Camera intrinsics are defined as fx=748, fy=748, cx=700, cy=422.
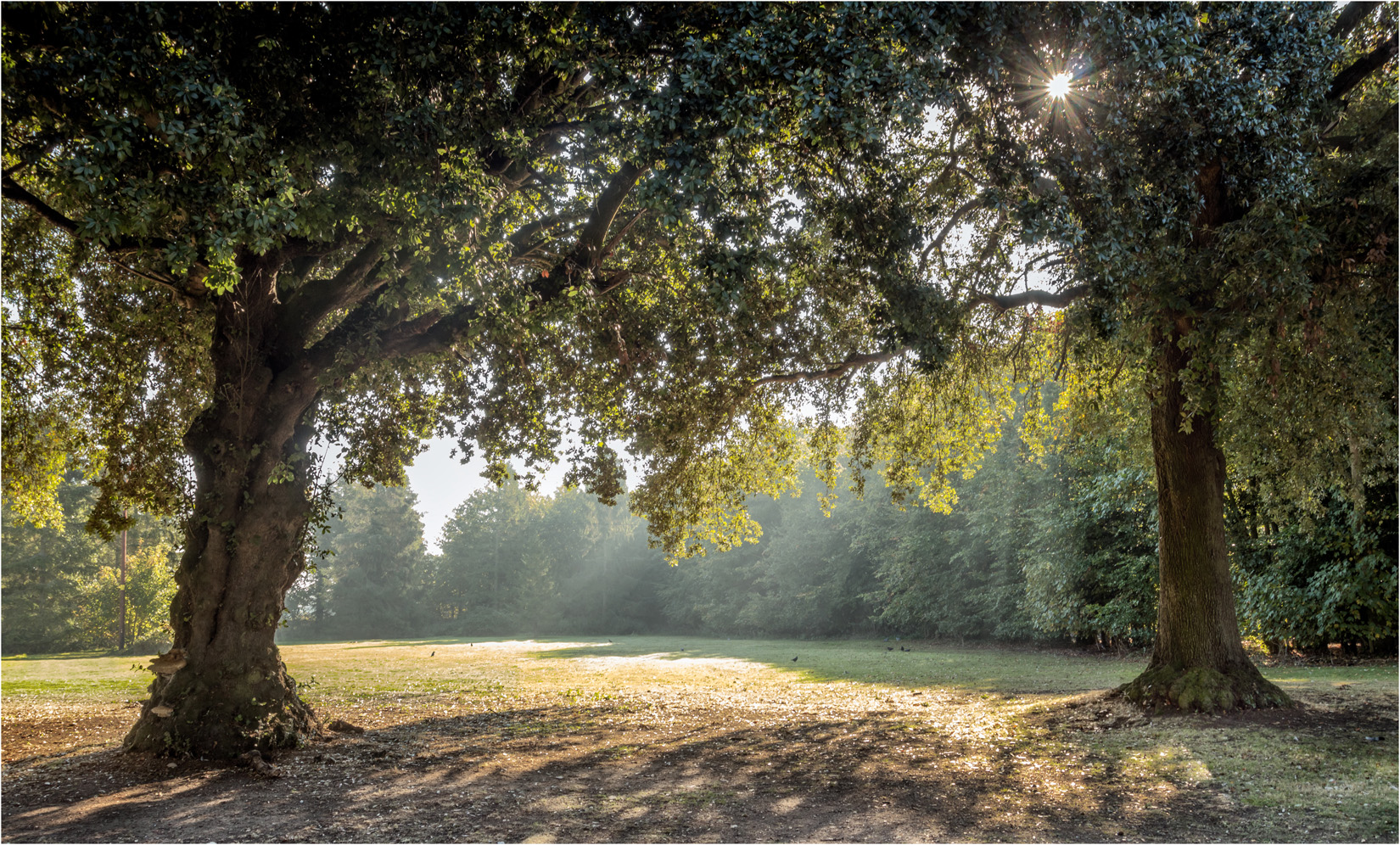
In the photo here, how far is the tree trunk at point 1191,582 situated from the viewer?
400 inches

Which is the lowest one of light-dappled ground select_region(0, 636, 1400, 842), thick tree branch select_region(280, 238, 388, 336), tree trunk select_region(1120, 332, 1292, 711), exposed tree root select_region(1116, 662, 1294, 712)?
light-dappled ground select_region(0, 636, 1400, 842)

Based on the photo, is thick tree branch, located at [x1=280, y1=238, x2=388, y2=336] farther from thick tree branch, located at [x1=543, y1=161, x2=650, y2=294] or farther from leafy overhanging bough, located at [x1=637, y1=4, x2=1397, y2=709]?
leafy overhanging bough, located at [x1=637, y1=4, x2=1397, y2=709]

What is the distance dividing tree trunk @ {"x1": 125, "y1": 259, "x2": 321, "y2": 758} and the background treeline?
1807mm

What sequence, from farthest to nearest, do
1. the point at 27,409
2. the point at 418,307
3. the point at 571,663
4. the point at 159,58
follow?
the point at 571,663 < the point at 27,409 < the point at 418,307 < the point at 159,58

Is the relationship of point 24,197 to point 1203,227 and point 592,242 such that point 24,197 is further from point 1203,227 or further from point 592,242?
point 1203,227

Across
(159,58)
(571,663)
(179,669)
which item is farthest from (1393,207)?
(571,663)

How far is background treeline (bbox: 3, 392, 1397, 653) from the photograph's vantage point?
18.7m

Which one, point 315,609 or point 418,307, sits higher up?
point 418,307

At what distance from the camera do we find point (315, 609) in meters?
65.3

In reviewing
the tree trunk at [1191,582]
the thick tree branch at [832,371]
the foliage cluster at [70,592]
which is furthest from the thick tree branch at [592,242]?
the foliage cluster at [70,592]

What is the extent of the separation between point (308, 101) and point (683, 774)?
26.1ft

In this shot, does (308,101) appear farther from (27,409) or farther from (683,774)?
(27,409)

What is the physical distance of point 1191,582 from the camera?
35.1 feet

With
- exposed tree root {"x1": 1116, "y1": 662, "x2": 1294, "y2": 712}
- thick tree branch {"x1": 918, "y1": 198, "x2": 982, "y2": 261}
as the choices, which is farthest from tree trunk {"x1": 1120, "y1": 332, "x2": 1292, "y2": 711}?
thick tree branch {"x1": 918, "y1": 198, "x2": 982, "y2": 261}
